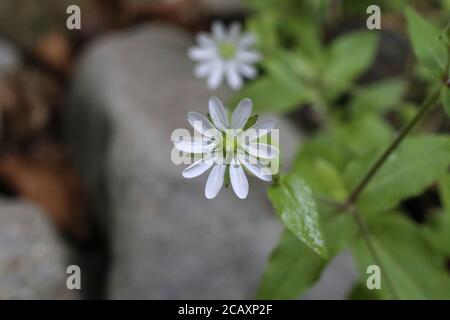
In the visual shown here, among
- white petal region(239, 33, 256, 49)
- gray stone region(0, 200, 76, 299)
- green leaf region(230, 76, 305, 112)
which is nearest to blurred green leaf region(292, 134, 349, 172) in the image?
green leaf region(230, 76, 305, 112)

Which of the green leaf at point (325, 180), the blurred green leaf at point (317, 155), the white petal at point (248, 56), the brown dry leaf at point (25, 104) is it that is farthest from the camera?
the brown dry leaf at point (25, 104)

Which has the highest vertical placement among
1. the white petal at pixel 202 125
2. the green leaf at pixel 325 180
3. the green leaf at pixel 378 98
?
the green leaf at pixel 378 98

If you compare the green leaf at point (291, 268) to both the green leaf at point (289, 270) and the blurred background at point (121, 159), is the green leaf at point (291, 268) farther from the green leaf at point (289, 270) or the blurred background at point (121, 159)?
the blurred background at point (121, 159)

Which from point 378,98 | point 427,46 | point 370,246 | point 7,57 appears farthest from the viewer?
point 7,57

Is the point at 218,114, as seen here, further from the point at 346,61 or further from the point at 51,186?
the point at 51,186

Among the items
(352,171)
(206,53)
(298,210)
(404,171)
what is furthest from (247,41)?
(298,210)

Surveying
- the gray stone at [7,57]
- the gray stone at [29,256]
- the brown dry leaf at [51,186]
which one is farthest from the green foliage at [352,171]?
the gray stone at [7,57]
